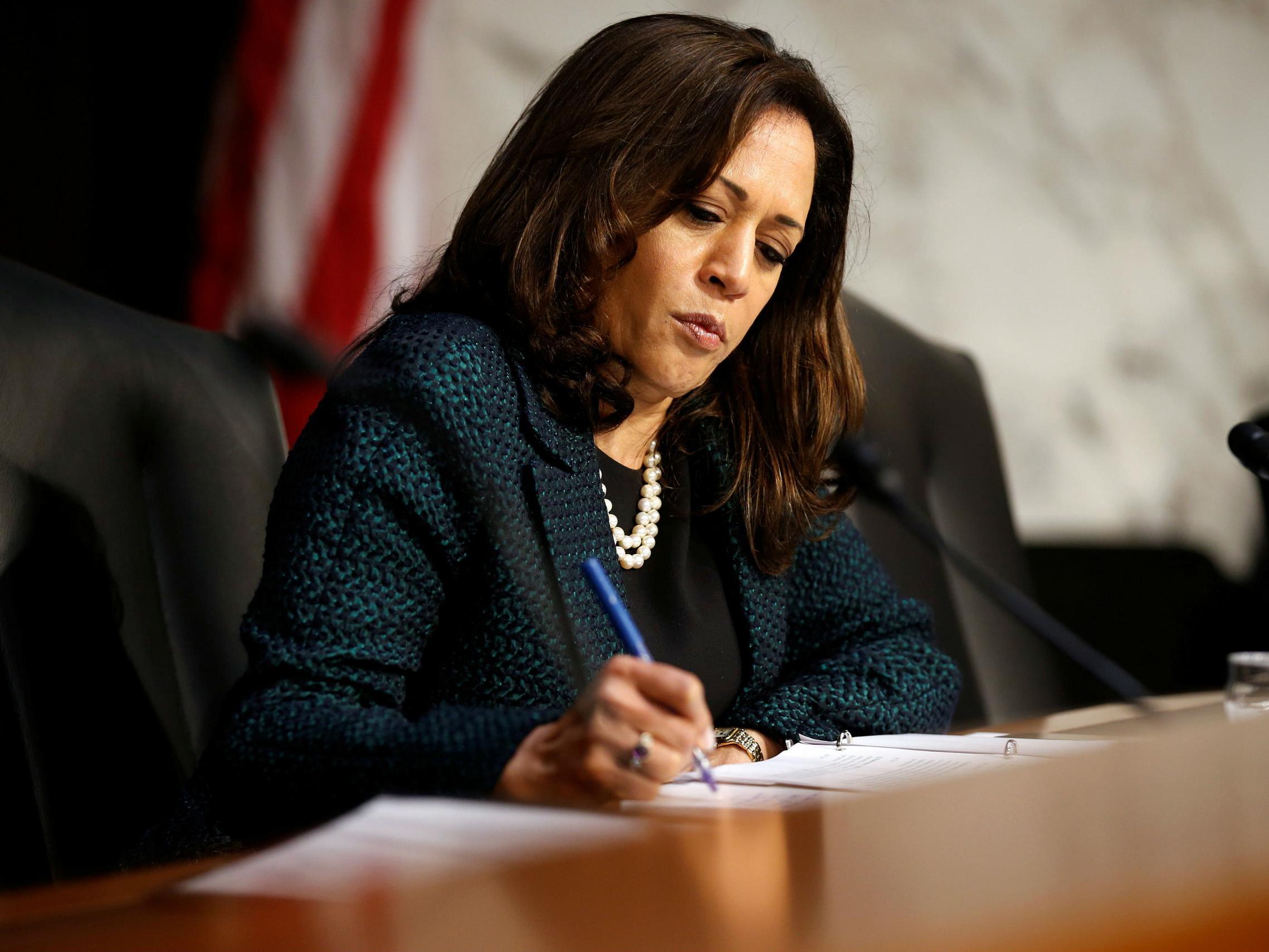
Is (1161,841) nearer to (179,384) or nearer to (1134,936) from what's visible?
(1134,936)

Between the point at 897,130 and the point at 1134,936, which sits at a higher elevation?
the point at 897,130

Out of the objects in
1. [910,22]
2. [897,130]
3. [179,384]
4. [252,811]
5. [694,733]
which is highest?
[910,22]

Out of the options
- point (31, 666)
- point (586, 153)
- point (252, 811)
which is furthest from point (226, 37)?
point (252, 811)

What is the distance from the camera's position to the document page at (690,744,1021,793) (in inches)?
32.3

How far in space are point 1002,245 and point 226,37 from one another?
1396 millimetres

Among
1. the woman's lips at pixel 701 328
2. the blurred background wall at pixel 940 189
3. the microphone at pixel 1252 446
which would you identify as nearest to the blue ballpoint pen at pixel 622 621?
the woman's lips at pixel 701 328

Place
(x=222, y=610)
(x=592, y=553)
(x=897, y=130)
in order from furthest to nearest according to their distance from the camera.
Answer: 1. (x=897, y=130)
2. (x=222, y=610)
3. (x=592, y=553)

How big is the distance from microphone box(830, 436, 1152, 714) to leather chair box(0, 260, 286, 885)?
0.65 meters

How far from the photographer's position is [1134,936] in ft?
0.99

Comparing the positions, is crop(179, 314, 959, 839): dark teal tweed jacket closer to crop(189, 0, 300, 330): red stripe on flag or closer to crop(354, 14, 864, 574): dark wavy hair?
crop(354, 14, 864, 574): dark wavy hair

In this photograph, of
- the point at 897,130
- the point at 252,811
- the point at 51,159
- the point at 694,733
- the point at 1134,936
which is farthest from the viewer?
the point at 897,130

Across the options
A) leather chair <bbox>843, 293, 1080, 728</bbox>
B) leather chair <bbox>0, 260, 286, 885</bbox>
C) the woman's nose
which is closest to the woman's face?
the woman's nose

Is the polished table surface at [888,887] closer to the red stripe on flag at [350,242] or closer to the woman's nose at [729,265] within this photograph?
the woman's nose at [729,265]

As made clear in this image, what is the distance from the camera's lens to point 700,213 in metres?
1.20
